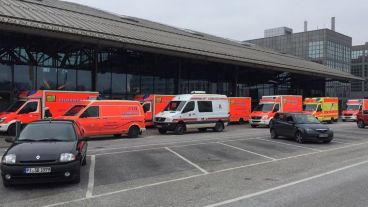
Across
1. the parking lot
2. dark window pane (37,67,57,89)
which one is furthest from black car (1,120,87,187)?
dark window pane (37,67,57,89)

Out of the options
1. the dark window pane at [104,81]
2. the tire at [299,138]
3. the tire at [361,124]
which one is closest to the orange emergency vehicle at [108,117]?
the tire at [299,138]

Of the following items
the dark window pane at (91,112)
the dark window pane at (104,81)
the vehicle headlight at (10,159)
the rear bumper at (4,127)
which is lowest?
the rear bumper at (4,127)

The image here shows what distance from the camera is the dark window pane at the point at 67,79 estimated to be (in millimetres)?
29970

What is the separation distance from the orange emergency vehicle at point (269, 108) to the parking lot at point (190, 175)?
46.3 ft

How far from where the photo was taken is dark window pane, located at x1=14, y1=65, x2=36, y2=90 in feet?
90.6

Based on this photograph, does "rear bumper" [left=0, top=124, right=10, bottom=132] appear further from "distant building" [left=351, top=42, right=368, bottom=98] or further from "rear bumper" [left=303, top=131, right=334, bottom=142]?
"distant building" [left=351, top=42, right=368, bottom=98]

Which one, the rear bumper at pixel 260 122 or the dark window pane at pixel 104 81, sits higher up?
the dark window pane at pixel 104 81

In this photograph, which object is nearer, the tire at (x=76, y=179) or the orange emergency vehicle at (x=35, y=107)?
the tire at (x=76, y=179)

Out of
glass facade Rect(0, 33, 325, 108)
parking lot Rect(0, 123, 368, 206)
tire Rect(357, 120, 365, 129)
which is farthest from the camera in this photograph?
tire Rect(357, 120, 365, 129)

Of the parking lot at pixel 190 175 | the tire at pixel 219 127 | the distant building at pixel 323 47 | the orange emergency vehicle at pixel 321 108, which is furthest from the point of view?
the distant building at pixel 323 47

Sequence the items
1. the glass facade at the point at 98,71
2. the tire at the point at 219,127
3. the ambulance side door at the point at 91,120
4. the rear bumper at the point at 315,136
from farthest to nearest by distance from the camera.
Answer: the glass facade at the point at 98,71, the tire at the point at 219,127, the ambulance side door at the point at 91,120, the rear bumper at the point at 315,136

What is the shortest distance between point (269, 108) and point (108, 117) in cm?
1538

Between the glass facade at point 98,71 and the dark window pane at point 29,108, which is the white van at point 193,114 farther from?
the glass facade at point 98,71

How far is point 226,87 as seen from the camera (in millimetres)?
44500
